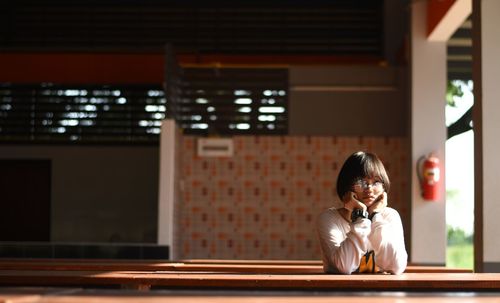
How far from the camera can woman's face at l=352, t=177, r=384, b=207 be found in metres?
3.46

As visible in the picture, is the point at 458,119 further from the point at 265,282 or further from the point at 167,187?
the point at 265,282

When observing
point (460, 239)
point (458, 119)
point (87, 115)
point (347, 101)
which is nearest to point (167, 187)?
point (87, 115)

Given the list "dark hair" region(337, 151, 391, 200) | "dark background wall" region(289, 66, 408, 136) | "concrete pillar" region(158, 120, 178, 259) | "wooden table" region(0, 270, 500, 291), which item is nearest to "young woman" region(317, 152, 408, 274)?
"dark hair" region(337, 151, 391, 200)

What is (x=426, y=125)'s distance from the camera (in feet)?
28.4

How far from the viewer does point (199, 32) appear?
32.1 ft

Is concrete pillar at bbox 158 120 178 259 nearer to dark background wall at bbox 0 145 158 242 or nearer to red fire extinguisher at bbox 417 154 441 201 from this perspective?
dark background wall at bbox 0 145 158 242

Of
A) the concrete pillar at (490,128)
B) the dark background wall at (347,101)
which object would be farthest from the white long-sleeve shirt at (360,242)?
the dark background wall at (347,101)

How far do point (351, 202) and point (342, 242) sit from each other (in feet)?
0.54

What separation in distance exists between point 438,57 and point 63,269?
5.74 m

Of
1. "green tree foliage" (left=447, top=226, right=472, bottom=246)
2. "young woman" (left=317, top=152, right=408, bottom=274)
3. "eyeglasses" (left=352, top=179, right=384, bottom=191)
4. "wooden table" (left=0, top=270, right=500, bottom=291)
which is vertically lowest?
"green tree foliage" (left=447, top=226, right=472, bottom=246)

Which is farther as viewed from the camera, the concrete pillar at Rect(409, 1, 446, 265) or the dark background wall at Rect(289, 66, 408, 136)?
the dark background wall at Rect(289, 66, 408, 136)

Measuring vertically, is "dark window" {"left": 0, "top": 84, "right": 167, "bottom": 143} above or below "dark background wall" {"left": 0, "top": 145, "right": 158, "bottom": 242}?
above

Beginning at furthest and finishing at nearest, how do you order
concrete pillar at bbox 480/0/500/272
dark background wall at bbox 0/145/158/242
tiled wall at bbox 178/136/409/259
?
1. dark background wall at bbox 0/145/158/242
2. tiled wall at bbox 178/136/409/259
3. concrete pillar at bbox 480/0/500/272

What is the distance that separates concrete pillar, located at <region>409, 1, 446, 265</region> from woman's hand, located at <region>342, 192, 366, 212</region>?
16.9 ft
